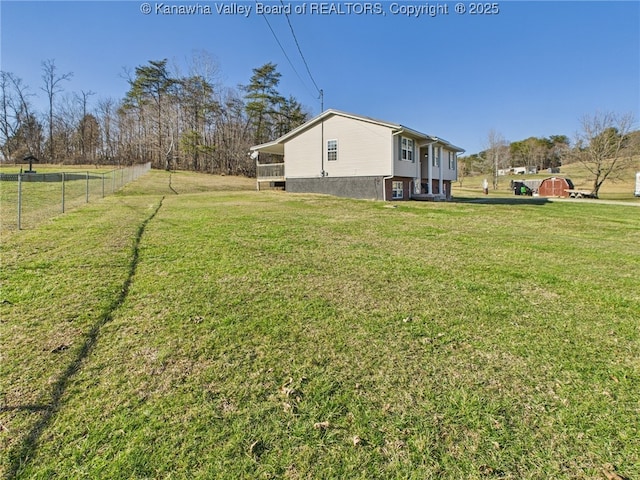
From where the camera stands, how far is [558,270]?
572 cm

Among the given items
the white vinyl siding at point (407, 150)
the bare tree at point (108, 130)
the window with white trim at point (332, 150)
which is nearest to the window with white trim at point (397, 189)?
the white vinyl siding at point (407, 150)

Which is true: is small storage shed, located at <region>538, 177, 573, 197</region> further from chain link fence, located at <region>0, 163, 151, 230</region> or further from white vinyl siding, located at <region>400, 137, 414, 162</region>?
chain link fence, located at <region>0, 163, 151, 230</region>

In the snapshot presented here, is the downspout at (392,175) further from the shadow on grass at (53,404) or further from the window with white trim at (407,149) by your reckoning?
the shadow on grass at (53,404)

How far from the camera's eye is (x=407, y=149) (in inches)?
769

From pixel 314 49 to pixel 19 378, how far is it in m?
12.6

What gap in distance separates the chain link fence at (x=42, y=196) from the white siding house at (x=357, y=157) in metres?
10.8

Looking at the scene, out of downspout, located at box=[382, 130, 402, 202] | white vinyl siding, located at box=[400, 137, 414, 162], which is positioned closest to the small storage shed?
white vinyl siding, located at box=[400, 137, 414, 162]

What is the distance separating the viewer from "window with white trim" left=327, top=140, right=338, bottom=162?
19.7 metres

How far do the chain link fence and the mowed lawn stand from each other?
3.49 m

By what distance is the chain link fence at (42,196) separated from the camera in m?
8.71

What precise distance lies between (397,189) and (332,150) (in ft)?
14.5

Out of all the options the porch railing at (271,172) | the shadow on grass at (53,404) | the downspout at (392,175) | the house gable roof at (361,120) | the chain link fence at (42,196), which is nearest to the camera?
the shadow on grass at (53,404)

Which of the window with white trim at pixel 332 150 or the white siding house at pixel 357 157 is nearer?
the white siding house at pixel 357 157

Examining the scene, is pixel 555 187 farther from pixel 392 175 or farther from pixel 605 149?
pixel 392 175
